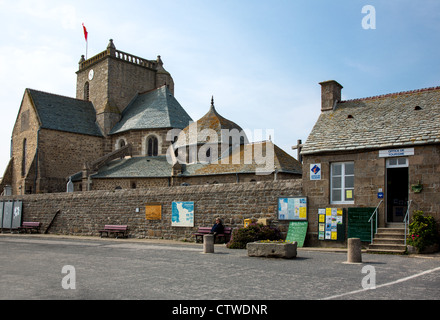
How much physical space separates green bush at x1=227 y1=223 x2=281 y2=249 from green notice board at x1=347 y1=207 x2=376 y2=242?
2.70 m

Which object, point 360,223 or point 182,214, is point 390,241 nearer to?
point 360,223

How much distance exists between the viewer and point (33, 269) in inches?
388

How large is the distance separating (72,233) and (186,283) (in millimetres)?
17652

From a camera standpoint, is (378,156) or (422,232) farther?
(378,156)

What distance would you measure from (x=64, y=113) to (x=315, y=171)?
32770 mm

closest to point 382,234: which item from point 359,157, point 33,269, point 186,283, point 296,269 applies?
point 359,157

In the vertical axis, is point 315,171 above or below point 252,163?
below

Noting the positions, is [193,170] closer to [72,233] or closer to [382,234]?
[72,233]

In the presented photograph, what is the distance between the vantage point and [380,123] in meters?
16.0

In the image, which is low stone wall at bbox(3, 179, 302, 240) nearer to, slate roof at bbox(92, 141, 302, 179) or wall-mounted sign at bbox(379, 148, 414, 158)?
wall-mounted sign at bbox(379, 148, 414, 158)

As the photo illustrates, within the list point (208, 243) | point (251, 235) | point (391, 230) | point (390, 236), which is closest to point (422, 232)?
point (390, 236)

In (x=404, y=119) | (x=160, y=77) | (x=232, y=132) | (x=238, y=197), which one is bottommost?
(x=238, y=197)

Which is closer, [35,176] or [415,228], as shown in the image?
[415,228]
